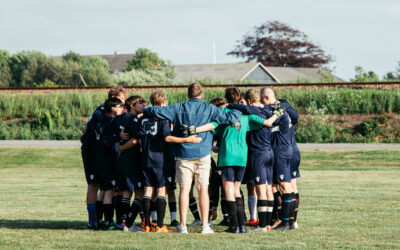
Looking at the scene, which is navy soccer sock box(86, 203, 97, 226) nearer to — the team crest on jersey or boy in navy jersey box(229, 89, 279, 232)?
boy in navy jersey box(229, 89, 279, 232)

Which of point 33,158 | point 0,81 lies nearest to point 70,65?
point 0,81

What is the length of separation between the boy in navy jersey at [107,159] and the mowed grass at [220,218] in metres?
0.49

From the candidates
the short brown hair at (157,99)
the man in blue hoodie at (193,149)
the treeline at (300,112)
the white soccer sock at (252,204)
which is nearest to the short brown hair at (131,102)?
the short brown hair at (157,99)

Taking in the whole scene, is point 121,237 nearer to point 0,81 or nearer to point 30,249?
point 30,249

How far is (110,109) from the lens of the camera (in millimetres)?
10133

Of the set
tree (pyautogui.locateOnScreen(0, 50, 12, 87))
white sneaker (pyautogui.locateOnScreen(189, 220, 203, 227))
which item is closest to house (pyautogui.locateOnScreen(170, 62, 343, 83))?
tree (pyautogui.locateOnScreen(0, 50, 12, 87))

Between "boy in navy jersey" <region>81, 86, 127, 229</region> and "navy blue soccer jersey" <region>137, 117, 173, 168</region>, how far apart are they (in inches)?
33.3

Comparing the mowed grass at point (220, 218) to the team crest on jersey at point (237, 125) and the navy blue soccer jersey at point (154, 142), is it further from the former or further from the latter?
the team crest on jersey at point (237, 125)

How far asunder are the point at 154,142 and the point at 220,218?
2693 millimetres

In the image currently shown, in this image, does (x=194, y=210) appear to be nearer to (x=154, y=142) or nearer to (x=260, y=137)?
(x=154, y=142)

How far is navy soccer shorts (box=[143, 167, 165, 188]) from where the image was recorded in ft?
32.1

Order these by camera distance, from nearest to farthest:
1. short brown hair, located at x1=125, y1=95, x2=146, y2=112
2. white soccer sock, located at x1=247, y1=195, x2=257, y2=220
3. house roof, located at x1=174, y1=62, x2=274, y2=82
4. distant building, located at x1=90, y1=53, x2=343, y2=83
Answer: short brown hair, located at x1=125, y1=95, x2=146, y2=112 → white soccer sock, located at x1=247, y1=195, x2=257, y2=220 → distant building, located at x1=90, y1=53, x2=343, y2=83 → house roof, located at x1=174, y1=62, x2=274, y2=82

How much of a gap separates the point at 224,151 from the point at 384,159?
774 inches

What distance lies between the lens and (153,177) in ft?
32.3
